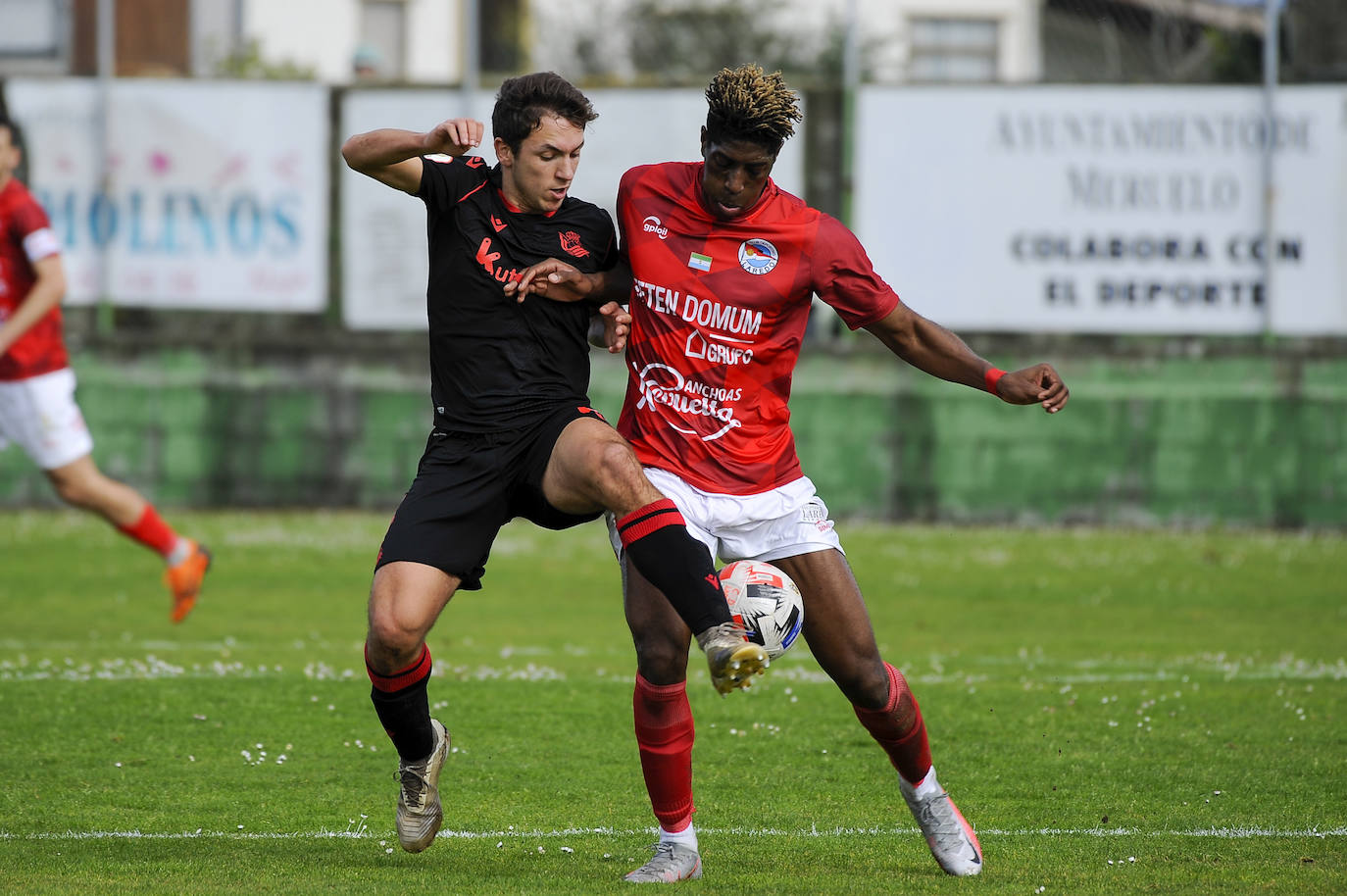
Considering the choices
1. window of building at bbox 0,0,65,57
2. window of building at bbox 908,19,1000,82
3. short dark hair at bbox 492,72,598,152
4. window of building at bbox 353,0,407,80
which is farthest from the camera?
window of building at bbox 353,0,407,80

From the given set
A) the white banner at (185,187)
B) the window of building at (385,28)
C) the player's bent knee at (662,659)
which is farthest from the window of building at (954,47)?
the player's bent knee at (662,659)

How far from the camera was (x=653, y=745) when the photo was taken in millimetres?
5398

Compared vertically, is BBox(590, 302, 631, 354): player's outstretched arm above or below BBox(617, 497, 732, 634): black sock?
above

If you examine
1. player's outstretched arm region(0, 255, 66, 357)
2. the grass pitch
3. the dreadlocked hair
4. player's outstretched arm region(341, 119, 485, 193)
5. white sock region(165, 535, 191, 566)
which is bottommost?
the grass pitch

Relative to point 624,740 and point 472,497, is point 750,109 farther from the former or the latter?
point 624,740

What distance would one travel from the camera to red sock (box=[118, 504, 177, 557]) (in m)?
9.53

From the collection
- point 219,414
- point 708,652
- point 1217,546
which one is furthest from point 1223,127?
point 708,652

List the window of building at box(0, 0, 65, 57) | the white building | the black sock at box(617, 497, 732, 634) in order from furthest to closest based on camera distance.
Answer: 1. the white building
2. the window of building at box(0, 0, 65, 57)
3. the black sock at box(617, 497, 732, 634)

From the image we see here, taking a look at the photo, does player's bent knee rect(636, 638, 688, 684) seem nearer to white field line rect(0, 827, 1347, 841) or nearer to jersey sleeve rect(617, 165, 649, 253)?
white field line rect(0, 827, 1347, 841)

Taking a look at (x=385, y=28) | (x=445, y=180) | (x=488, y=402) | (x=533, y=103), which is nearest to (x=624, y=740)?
(x=488, y=402)

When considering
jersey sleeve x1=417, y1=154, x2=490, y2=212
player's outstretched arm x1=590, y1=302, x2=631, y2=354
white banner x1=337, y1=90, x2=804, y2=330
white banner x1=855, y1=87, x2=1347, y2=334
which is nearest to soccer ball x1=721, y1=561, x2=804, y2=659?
player's outstretched arm x1=590, y1=302, x2=631, y2=354

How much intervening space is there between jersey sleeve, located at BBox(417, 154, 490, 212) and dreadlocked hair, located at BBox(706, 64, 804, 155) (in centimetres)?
89

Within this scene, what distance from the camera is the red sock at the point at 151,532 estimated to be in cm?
953

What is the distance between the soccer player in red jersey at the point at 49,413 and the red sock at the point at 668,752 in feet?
15.9
